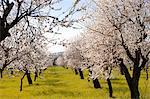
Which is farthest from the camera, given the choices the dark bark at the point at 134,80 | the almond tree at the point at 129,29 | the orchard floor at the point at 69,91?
the orchard floor at the point at 69,91

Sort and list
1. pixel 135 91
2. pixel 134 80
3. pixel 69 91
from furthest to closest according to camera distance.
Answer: pixel 69 91, pixel 135 91, pixel 134 80

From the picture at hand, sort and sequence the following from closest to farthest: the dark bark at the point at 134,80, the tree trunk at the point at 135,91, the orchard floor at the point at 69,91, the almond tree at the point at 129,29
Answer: the almond tree at the point at 129,29 → the dark bark at the point at 134,80 → the tree trunk at the point at 135,91 → the orchard floor at the point at 69,91

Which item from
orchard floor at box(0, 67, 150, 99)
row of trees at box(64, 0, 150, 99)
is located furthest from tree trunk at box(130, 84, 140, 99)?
orchard floor at box(0, 67, 150, 99)

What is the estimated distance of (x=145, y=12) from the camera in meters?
28.3

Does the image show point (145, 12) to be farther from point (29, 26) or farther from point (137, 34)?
point (29, 26)

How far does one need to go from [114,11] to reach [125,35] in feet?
6.77

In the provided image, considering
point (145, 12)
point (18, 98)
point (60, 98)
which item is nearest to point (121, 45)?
point (145, 12)

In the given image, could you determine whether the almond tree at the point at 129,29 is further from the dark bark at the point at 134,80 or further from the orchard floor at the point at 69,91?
the orchard floor at the point at 69,91

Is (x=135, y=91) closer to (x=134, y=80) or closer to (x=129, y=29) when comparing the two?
(x=134, y=80)

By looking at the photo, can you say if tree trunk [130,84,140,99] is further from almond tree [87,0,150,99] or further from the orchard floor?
the orchard floor

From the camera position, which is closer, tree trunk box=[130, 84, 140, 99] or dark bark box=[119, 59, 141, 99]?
dark bark box=[119, 59, 141, 99]

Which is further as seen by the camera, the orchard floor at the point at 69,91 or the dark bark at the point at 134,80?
the orchard floor at the point at 69,91

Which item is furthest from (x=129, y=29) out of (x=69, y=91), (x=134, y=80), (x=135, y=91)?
(x=69, y=91)

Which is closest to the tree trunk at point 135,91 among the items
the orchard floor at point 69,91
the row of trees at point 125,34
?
the row of trees at point 125,34
